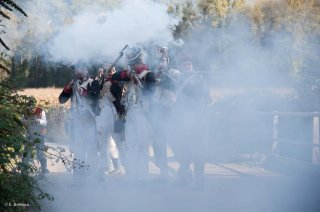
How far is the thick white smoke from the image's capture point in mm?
12305

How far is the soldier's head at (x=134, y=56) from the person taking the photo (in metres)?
11.3

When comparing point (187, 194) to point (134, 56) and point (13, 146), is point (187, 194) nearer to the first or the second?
point (134, 56)

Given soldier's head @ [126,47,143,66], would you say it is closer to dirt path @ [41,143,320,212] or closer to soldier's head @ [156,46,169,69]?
soldier's head @ [156,46,169,69]

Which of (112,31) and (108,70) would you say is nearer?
(108,70)

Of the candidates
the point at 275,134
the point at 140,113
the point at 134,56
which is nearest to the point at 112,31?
the point at 134,56

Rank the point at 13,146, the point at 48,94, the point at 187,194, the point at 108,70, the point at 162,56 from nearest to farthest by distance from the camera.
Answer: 1. the point at 13,146
2. the point at 187,194
3. the point at 162,56
4. the point at 108,70
5. the point at 48,94

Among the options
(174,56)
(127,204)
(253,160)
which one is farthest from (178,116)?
(253,160)

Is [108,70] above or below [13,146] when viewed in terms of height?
above

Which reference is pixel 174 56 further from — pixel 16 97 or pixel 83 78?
pixel 16 97

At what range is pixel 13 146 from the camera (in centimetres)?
552

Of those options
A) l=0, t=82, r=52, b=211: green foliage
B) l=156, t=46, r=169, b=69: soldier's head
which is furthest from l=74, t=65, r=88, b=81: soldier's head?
l=0, t=82, r=52, b=211: green foliage

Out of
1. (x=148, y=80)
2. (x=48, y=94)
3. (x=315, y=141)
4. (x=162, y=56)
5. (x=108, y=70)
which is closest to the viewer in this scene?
(x=148, y=80)

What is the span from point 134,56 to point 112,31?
54.3 inches

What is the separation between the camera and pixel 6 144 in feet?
18.2
